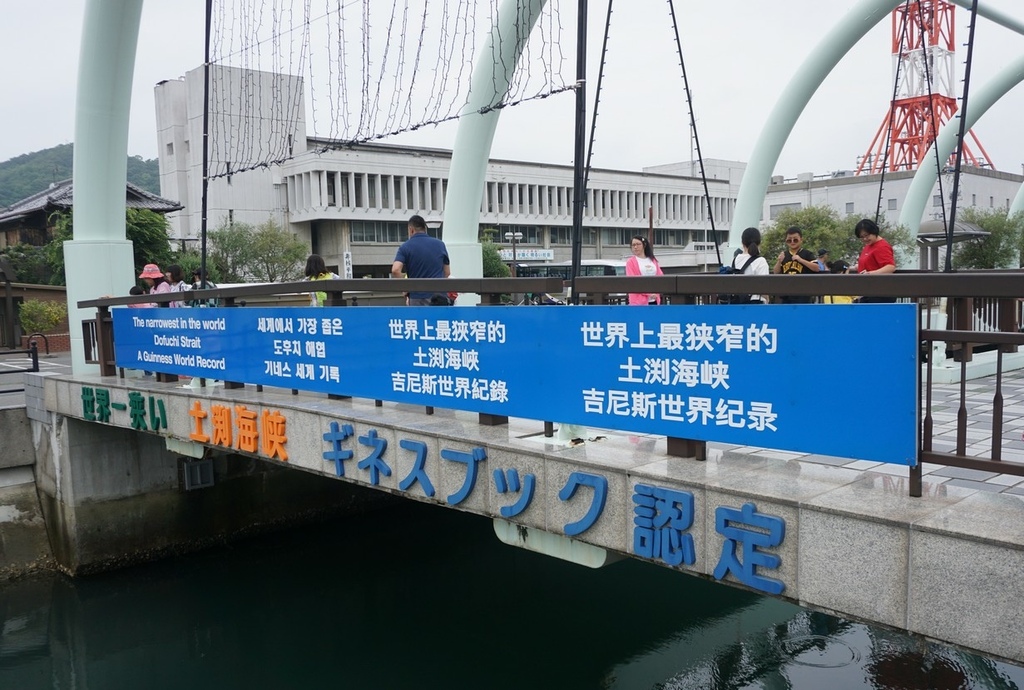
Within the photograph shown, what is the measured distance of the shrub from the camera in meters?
28.4

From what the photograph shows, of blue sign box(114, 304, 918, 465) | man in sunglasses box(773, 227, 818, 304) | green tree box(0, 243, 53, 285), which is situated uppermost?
green tree box(0, 243, 53, 285)

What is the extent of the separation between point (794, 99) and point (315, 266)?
11599mm

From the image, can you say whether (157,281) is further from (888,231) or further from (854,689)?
(888,231)

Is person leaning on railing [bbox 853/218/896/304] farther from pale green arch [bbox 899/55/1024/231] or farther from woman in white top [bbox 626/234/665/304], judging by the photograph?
pale green arch [bbox 899/55/1024/231]

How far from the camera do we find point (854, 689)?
26.3 ft

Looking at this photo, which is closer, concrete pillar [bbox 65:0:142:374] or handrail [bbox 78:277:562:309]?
handrail [bbox 78:277:562:309]

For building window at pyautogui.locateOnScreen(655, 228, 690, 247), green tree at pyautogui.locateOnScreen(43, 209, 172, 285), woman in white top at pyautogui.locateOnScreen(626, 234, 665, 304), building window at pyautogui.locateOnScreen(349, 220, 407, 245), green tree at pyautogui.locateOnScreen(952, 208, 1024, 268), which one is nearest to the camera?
woman in white top at pyautogui.locateOnScreen(626, 234, 665, 304)

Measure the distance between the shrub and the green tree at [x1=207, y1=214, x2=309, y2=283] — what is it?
1915cm

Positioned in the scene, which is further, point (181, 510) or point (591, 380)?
point (181, 510)

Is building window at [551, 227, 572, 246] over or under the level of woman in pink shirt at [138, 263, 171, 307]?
over

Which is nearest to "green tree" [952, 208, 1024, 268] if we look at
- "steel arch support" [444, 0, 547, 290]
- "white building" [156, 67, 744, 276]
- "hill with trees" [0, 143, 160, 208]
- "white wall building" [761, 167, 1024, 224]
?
"white wall building" [761, 167, 1024, 224]

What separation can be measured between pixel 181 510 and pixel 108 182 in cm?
479

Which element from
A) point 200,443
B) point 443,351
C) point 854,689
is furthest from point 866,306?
point 200,443

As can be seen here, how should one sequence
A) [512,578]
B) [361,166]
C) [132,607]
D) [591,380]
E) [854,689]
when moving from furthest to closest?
1. [361,166]
2. [512,578]
3. [132,607]
4. [854,689]
5. [591,380]
